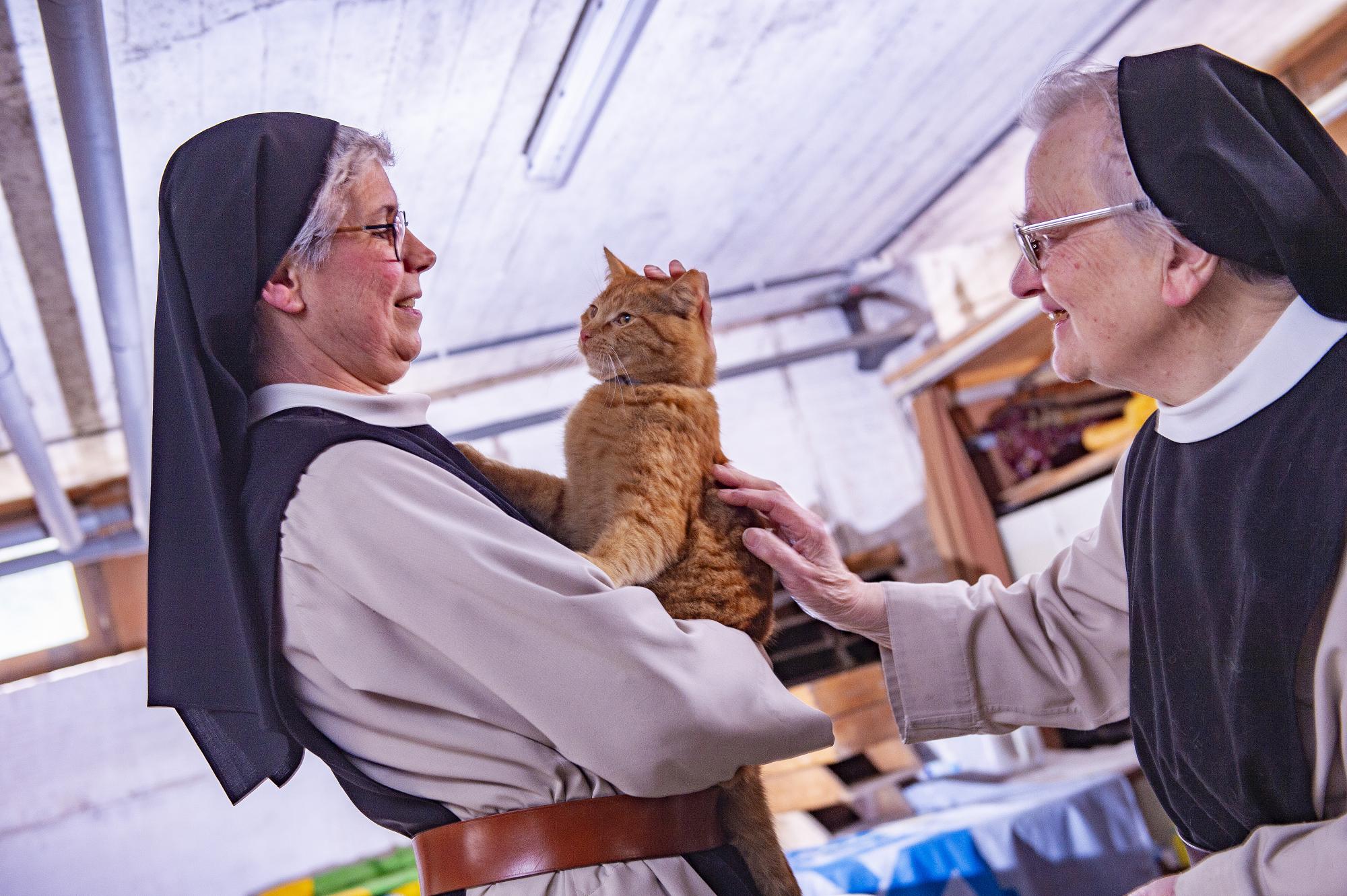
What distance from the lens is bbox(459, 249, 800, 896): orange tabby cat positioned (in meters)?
1.56

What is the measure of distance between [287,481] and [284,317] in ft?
0.87

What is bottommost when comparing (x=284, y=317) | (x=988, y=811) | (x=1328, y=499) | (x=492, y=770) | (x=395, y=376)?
(x=988, y=811)

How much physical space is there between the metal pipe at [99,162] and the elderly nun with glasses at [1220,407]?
6.62 feet

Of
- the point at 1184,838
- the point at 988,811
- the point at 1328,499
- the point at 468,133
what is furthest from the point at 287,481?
the point at 988,811

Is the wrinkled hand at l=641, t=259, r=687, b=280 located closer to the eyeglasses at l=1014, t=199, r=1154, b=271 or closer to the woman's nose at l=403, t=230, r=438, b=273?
the woman's nose at l=403, t=230, r=438, b=273

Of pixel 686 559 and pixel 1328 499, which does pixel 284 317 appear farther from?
pixel 1328 499

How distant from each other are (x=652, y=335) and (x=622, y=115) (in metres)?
2.34

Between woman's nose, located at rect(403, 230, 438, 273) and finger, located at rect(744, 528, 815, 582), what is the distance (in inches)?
26.0

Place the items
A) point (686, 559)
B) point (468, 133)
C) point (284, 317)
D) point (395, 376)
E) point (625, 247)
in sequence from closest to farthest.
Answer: point (284, 317) → point (395, 376) → point (686, 559) → point (468, 133) → point (625, 247)

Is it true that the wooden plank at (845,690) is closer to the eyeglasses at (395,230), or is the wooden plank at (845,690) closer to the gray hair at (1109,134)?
the gray hair at (1109,134)

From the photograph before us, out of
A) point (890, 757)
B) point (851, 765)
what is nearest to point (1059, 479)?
point (890, 757)

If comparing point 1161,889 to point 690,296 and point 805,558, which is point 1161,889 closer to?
point 805,558

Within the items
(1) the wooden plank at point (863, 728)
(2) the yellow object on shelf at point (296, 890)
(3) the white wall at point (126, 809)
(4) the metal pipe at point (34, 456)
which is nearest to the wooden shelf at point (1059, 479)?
(1) the wooden plank at point (863, 728)

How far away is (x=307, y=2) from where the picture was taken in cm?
296
